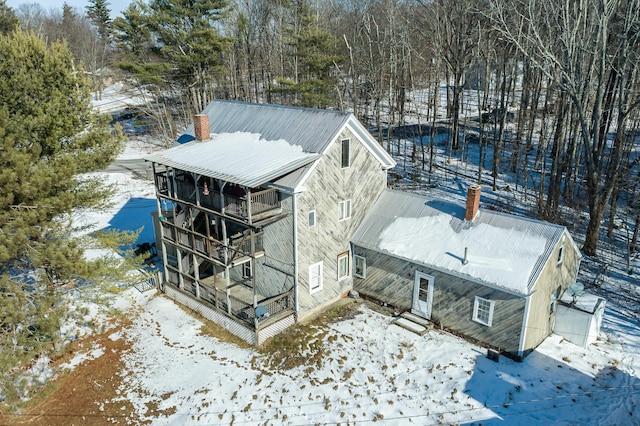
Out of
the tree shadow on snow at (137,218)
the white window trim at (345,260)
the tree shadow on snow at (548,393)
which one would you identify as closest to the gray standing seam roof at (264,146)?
the white window trim at (345,260)

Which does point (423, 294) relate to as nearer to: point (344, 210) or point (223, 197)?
point (344, 210)

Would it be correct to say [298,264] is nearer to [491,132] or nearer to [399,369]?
[399,369]

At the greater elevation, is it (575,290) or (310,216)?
(310,216)

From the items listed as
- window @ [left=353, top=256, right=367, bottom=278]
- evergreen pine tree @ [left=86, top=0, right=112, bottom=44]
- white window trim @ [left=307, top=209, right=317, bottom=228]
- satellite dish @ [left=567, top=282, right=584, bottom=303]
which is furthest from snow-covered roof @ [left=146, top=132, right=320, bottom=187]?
evergreen pine tree @ [left=86, top=0, right=112, bottom=44]

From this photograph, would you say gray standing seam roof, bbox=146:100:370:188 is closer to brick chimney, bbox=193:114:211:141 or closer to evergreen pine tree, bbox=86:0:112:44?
A: brick chimney, bbox=193:114:211:141

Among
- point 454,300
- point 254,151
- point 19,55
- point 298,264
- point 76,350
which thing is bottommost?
point 76,350

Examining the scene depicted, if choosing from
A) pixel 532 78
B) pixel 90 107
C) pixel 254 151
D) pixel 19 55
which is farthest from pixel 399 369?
pixel 532 78

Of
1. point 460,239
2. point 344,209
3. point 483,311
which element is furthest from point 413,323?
point 344,209
